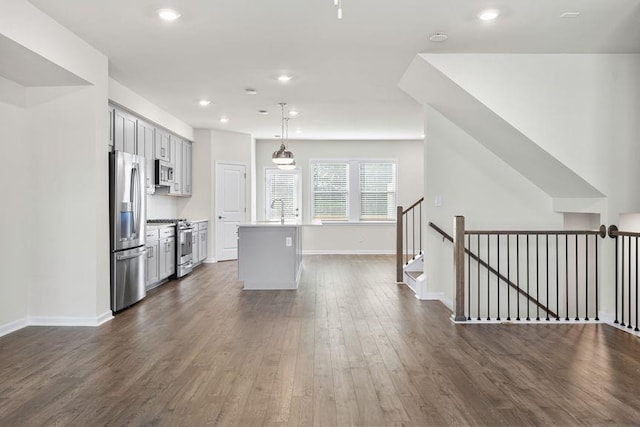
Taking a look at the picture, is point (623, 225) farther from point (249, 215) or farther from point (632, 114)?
point (249, 215)

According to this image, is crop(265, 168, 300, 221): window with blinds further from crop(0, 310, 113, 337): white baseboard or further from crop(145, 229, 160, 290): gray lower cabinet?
crop(0, 310, 113, 337): white baseboard

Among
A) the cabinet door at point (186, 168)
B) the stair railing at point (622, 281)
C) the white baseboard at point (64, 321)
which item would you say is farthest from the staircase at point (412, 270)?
the cabinet door at point (186, 168)

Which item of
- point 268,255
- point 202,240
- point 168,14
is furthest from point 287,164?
point 168,14

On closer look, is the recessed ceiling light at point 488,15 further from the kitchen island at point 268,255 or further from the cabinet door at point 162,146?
the cabinet door at point 162,146

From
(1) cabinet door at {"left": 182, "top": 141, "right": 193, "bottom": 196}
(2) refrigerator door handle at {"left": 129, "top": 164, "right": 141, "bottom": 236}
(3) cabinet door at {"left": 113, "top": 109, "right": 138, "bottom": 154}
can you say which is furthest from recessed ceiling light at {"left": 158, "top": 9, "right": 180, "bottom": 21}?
(1) cabinet door at {"left": 182, "top": 141, "right": 193, "bottom": 196}

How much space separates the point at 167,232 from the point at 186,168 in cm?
234

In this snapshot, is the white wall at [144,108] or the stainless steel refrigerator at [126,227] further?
the white wall at [144,108]

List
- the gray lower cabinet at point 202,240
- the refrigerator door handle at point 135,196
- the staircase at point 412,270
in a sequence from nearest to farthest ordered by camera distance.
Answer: the refrigerator door handle at point 135,196 → the staircase at point 412,270 → the gray lower cabinet at point 202,240

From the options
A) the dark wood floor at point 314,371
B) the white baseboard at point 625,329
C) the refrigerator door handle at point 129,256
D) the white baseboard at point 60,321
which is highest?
the refrigerator door handle at point 129,256

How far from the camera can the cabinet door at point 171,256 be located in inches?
286

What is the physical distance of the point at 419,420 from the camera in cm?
259

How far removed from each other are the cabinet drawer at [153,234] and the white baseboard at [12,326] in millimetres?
1920

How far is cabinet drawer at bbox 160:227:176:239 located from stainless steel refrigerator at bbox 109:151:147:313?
1.17 m

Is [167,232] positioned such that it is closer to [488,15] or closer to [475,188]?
[475,188]
